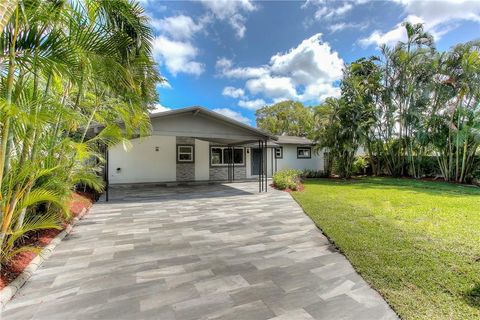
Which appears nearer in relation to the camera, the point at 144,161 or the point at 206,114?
the point at 206,114

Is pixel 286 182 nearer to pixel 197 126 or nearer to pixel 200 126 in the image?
pixel 200 126

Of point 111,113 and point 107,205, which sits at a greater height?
point 111,113

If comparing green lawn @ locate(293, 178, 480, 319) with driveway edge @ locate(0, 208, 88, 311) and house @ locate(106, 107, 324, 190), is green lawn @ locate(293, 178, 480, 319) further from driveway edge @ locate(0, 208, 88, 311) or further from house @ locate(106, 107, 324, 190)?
house @ locate(106, 107, 324, 190)

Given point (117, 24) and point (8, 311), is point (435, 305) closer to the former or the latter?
point (8, 311)

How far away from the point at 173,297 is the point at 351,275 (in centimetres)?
238

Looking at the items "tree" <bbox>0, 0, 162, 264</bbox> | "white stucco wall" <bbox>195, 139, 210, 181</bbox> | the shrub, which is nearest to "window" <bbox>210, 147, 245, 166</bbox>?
"white stucco wall" <bbox>195, 139, 210, 181</bbox>

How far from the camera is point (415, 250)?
4.07 m

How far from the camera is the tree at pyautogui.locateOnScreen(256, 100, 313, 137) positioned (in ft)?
110

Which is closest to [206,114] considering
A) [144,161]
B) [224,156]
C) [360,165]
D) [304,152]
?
[144,161]

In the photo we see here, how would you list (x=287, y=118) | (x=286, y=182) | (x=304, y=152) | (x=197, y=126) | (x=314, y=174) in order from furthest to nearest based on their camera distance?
(x=287, y=118) → (x=304, y=152) → (x=314, y=174) → (x=286, y=182) → (x=197, y=126)

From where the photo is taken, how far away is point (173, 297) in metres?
2.75

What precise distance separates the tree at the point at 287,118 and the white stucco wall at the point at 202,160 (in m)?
19.5

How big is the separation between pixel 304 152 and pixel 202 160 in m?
9.00

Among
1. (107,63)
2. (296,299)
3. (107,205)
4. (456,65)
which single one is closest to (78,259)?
(107,63)
